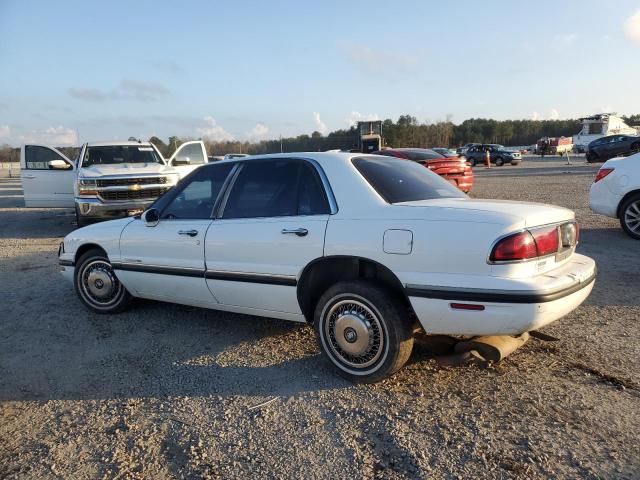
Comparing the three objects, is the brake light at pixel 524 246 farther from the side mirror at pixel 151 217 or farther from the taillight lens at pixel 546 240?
the side mirror at pixel 151 217

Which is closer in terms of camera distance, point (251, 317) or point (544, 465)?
point (544, 465)

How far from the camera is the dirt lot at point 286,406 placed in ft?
8.31

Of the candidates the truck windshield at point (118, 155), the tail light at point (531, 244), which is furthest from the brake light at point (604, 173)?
the truck windshield at point (118, 155)

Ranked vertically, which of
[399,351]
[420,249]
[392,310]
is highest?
[420,249]

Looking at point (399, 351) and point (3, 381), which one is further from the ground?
point (399, 351)

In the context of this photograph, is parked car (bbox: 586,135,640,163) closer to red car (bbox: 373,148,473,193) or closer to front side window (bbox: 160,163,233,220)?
red car (bbox: 373,148,473,193)

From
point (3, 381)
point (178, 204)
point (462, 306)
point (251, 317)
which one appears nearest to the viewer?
point (462, 306)

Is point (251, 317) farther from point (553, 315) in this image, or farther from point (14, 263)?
point (14, 263)

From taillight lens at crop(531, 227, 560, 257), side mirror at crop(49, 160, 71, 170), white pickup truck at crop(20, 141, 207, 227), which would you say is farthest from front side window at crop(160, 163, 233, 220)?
side mirror at crop(49, 160, 71, 170)

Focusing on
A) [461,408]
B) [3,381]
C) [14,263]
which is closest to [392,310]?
[461,408]

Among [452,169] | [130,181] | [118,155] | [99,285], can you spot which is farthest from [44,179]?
[452,169]

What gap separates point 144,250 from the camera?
4.48 meters

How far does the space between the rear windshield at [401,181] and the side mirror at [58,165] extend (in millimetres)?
9712

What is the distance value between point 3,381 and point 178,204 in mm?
1894
